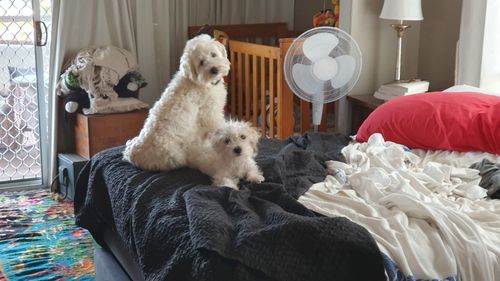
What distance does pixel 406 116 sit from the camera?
257 cm

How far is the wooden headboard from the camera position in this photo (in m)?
4.49

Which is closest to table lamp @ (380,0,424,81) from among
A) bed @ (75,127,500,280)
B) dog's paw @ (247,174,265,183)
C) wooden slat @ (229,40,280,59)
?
wooden slat @ (229,40,280,59)

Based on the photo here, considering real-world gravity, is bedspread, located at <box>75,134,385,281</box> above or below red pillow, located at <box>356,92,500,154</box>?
below

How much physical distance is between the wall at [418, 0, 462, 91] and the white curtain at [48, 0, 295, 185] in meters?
1.61

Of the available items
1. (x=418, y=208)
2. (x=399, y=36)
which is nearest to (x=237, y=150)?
(x=418, y=208)

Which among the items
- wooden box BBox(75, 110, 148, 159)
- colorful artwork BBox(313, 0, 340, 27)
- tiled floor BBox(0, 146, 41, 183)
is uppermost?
colorful artwork BBox(313, 0, 340, 27)

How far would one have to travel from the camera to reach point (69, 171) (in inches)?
155

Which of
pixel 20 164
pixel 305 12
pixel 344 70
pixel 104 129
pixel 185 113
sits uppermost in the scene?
pixel 305 12

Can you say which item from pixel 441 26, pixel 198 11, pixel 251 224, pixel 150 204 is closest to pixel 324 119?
pixel 441 26

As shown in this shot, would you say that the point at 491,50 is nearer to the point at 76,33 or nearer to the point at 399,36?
the point at 399,36

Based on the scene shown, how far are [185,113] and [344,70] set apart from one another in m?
1.05

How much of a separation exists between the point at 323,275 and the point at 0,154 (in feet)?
11.2

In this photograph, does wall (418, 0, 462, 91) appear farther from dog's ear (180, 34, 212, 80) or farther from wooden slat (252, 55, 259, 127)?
dog's ear (180, 34, 212, 80)

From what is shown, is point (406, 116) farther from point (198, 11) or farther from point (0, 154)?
point (0, 154)
